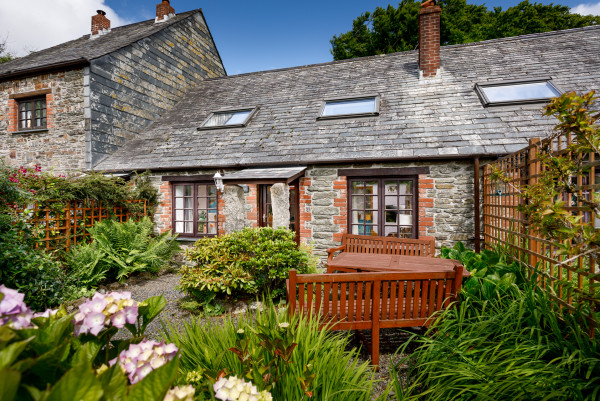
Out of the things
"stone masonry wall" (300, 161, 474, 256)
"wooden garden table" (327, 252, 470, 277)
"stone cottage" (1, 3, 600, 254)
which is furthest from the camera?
"stone cottage" (1, 3, 600, 254)

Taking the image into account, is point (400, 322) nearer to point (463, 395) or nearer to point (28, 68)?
point (463, 395)

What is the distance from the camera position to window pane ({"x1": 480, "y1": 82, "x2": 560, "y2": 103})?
6.88 m

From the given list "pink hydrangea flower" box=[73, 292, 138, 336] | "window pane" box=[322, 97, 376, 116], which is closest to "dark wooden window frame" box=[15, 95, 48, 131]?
"window pane" box=[322, 97, 376, 116]

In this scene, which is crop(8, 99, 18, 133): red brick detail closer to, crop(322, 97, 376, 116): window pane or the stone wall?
the stone wall

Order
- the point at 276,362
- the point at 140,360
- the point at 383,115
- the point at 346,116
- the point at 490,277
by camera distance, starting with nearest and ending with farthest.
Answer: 1. the point at 140,360
2. the point at 276,362
3. the point at 490,277
4. the point at 383,115
5. the point at 346,116

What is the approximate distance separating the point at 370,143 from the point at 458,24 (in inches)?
677

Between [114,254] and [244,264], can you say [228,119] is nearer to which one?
[114,254]

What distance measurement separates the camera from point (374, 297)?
9.80 ft

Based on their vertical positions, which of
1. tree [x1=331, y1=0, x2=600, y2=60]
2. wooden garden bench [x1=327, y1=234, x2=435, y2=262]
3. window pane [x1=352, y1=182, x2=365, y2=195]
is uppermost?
tree [x1=331, y1=0, x2=600, y2=60]

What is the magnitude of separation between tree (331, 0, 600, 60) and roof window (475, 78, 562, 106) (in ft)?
38.9

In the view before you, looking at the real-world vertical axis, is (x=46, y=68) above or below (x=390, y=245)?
above

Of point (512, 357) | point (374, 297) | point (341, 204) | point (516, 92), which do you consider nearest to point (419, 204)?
point (341, 204)

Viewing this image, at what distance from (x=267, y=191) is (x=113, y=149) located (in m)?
5.18

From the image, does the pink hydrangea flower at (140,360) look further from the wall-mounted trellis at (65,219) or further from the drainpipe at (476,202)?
the drainpipe at (476,202)
